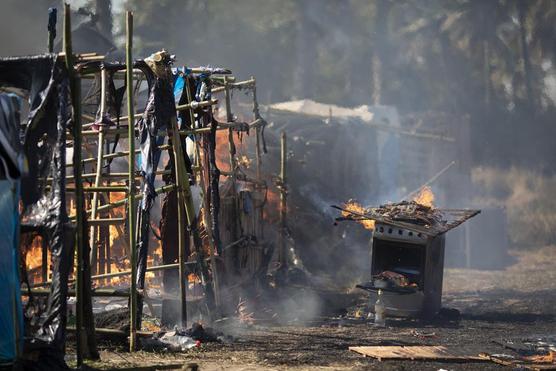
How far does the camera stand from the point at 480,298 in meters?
23.3

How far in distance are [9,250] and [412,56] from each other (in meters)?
50.7

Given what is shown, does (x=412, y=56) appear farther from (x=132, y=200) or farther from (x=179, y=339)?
(x=132, y=200)

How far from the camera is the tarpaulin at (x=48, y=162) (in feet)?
30.1

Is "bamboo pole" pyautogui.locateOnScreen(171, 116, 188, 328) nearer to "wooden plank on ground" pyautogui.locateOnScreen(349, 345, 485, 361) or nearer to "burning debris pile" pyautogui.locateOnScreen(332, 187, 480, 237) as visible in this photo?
"wooden plank on ground" pyautogui.locateOnScreen(349, 345, 485, 361)

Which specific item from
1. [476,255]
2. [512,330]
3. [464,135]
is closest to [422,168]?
[464,135]

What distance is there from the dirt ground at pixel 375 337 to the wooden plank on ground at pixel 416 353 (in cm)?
17

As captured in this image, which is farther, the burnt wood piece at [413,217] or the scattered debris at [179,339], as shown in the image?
the burnt wood piece at [413,217]

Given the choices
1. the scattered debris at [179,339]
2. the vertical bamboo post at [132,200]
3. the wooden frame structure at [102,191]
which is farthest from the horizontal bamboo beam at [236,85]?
the scattered debris at [179,339]

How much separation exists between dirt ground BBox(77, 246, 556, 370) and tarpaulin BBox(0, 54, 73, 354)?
49.4 inches

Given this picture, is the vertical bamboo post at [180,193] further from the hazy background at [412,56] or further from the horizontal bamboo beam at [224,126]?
the hazy background at [412,56]

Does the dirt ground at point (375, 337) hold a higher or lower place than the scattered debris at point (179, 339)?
lower

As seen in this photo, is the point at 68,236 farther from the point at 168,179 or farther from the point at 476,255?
the point at 476,255

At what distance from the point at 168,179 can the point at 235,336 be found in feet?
10.3

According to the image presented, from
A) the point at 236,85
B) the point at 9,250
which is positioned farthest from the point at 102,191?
the point at 236,85
